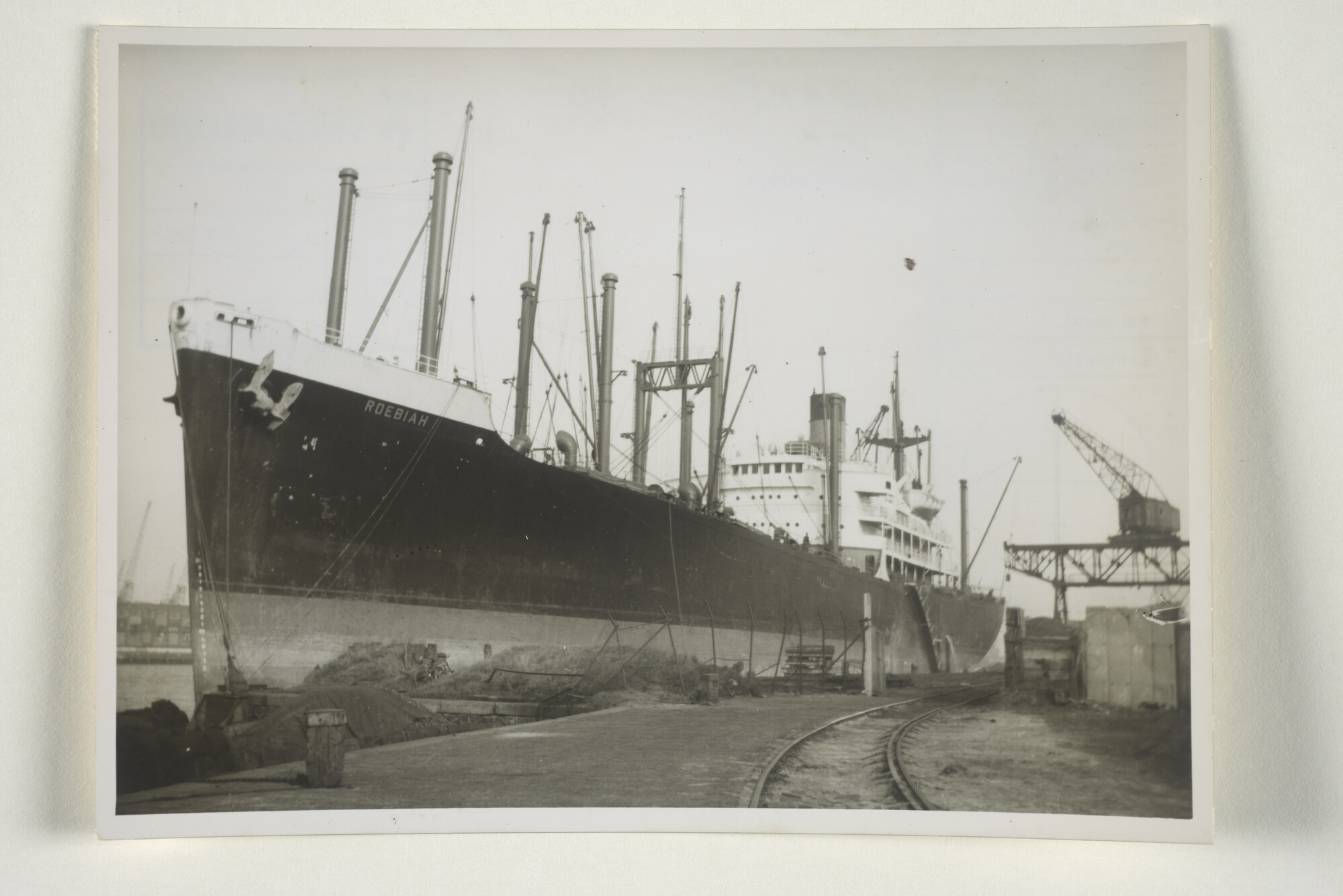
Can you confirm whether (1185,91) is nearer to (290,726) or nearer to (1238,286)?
(1238,286)

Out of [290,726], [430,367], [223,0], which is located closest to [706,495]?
[430,367]

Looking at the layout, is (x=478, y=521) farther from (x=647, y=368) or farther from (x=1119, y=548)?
(x=1119, y=548)

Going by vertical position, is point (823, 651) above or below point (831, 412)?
below

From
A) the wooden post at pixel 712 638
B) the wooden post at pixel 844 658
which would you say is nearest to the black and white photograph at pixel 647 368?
the wooden post at pixel 844 658

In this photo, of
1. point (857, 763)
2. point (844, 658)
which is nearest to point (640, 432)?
point (844, 658)

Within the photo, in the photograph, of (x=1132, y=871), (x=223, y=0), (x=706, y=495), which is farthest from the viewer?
(x=706, y=495)
